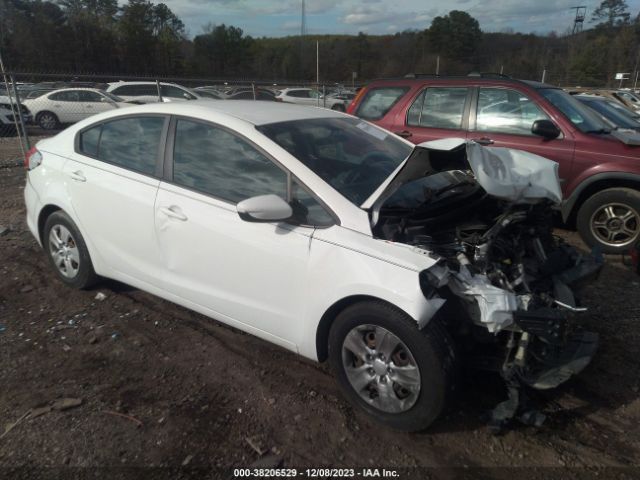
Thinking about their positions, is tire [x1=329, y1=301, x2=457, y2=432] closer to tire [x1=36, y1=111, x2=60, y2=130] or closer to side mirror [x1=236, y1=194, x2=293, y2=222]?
side mirror [x1=236, y1=194, x2=293, y2=222]

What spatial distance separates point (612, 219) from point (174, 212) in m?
4.70

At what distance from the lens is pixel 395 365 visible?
2574 mm

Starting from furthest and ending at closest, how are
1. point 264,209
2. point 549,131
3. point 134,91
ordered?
1. point 134,91
2. point 549,131
3. point 264,209

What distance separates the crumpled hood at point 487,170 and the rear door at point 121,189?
5.40 ft

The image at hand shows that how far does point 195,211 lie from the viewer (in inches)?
124

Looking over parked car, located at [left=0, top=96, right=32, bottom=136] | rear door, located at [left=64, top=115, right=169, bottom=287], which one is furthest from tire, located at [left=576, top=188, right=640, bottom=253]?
parked car, located at [left=0, top=96, right=32, bottom=136]

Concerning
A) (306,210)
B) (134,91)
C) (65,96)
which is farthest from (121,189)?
(65,96)

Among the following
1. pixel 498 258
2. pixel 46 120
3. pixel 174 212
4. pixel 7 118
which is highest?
pixel 174 212

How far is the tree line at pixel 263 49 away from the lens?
46.4m

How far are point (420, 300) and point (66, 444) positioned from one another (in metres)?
2.02

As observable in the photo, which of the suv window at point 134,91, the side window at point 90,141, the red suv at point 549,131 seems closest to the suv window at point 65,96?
the suv window at point 134,91

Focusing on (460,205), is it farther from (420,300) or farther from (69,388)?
(69,388)

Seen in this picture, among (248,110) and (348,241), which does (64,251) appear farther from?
(348,241)

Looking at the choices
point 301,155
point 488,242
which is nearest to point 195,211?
point 301,155
